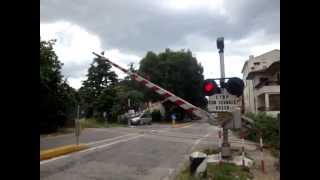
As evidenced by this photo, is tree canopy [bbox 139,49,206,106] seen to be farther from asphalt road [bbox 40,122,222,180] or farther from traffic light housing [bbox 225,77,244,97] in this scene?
traffic light housing [bbox 225,77,244,97]

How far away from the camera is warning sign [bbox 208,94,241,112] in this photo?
11.1 meters

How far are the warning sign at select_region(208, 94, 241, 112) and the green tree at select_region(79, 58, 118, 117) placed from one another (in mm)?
42907

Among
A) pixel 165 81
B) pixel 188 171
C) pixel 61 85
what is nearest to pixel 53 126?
pixel 61 85

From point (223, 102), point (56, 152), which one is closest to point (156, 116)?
point (56, 152)

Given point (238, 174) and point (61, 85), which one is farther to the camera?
point (61, 85)

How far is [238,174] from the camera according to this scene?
32.9 feet

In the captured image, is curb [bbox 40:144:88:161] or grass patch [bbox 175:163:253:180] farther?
curb [bbox 40:144:88:161]

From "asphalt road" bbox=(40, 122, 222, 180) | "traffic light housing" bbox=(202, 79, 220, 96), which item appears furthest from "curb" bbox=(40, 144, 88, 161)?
"traffic light housing" bbox=(202, 79, 220, 96)

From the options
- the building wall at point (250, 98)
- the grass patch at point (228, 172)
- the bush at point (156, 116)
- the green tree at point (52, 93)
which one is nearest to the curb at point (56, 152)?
the grass patch at point (228, 172)

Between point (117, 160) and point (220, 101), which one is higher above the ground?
point (220, 101)

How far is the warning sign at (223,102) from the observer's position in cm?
1108

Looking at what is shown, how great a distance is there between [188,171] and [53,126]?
804 inches
